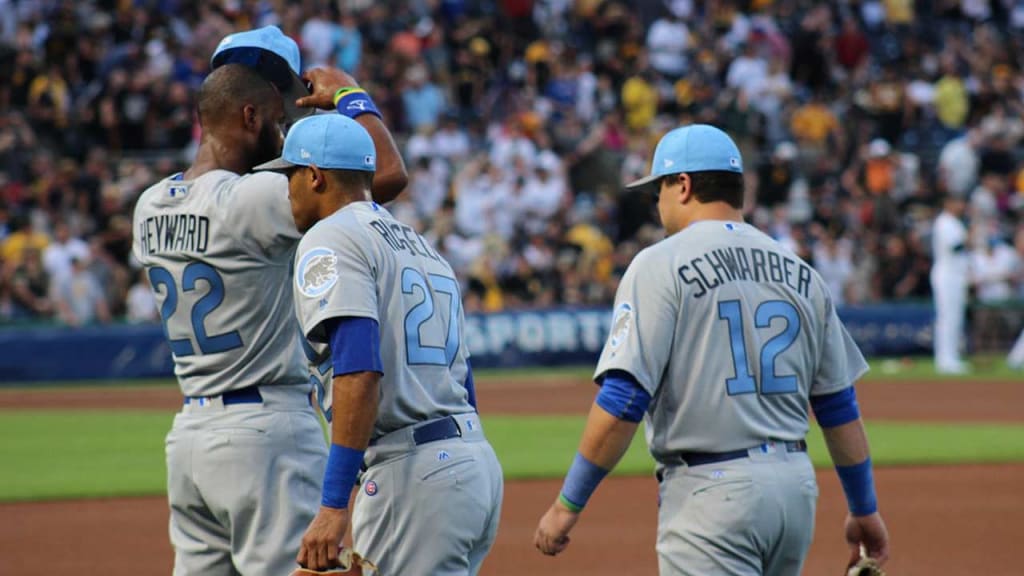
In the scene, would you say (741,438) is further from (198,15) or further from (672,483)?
(198,15)

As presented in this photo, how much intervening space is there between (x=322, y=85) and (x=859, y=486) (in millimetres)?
2505

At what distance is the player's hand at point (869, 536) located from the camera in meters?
5.12

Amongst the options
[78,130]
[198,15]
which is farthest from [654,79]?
[78,130]

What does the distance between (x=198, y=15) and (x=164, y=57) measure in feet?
5.58

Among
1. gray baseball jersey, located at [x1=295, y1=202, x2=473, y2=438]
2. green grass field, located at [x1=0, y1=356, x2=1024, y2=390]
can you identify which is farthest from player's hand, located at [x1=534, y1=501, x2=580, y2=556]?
green grass field, located at [x1=0, y1=356, x2=1024, y2=390]

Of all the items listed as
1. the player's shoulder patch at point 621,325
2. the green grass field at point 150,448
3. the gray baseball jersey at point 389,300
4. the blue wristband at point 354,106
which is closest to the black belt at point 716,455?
the player's shoulder patch at point 621,325

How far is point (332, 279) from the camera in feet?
15.3

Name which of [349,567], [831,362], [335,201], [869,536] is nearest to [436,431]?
[349,567]

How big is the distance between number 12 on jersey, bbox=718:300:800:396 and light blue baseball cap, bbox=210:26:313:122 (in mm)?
2042

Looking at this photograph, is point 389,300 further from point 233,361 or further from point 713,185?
point 713,185

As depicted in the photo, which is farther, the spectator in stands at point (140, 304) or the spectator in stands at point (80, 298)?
the spectator in stands at point (140, 304)

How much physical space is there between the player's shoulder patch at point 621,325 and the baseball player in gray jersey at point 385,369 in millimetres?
559

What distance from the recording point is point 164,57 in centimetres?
2488

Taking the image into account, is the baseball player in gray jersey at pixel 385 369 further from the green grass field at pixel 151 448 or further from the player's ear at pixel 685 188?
the green grass field at pixel 151 448
